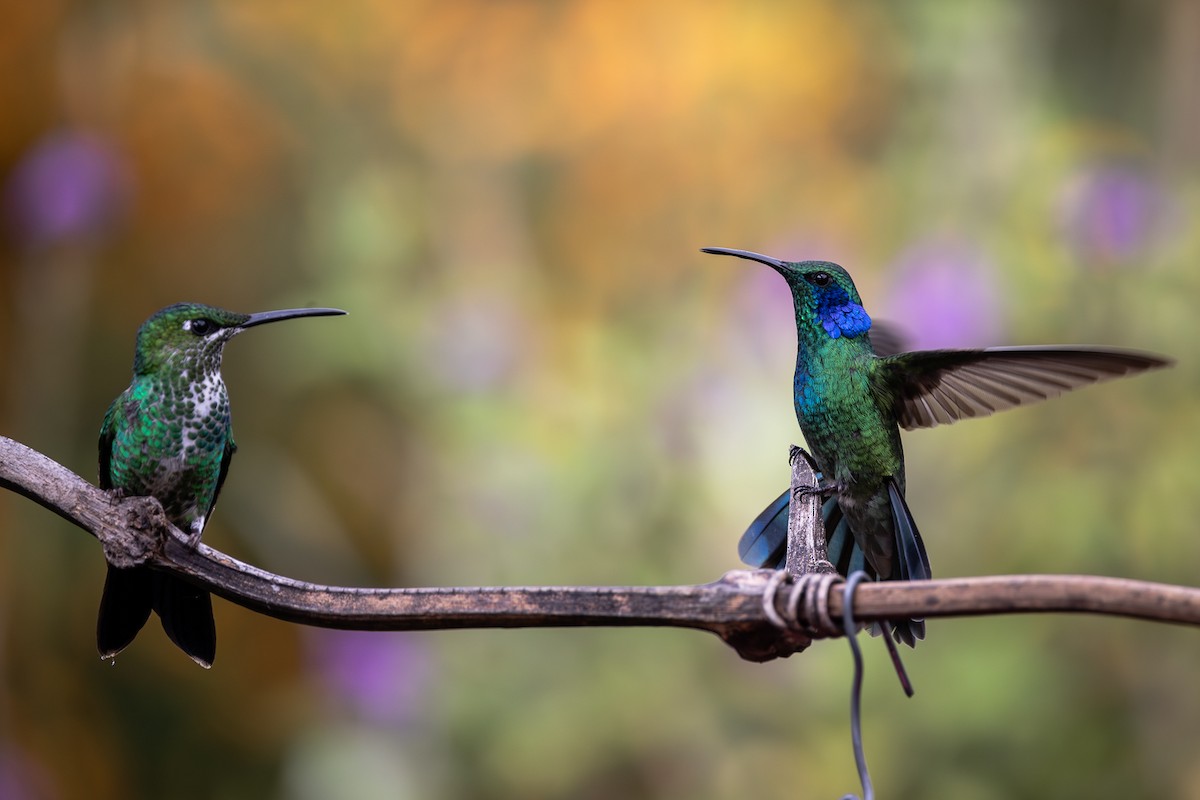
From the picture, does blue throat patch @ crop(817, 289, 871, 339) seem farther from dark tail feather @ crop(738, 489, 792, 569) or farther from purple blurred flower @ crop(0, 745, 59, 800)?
purple blurred flower @ crop(0, 745, 59, 800)

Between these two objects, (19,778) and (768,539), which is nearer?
(768,539)

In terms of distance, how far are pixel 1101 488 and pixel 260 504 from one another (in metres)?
1.94

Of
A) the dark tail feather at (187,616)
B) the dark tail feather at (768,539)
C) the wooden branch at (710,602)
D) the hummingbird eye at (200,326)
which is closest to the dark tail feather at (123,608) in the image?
the dark tail feather at (187,616)

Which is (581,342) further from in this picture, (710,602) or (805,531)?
(710,602)

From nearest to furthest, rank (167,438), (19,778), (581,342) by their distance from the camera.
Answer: (167,438), (581,342), (19,778)

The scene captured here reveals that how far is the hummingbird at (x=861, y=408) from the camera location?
1477mm

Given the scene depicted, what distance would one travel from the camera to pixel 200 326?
1.37 meters

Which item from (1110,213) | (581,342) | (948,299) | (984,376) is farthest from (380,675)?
(1110,213)

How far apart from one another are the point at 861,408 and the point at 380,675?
1.48 metres

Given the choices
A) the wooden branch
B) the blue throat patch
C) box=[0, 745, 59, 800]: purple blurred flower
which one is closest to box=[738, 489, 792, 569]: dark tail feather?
the blue throat patch

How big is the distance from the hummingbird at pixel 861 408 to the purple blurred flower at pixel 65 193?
224cm

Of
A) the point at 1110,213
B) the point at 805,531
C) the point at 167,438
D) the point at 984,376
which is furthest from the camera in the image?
the point at 1110,213

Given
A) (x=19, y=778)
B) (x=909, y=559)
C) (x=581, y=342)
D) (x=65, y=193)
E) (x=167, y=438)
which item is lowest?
(x=19, y=778)

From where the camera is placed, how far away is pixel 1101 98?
3.77m
